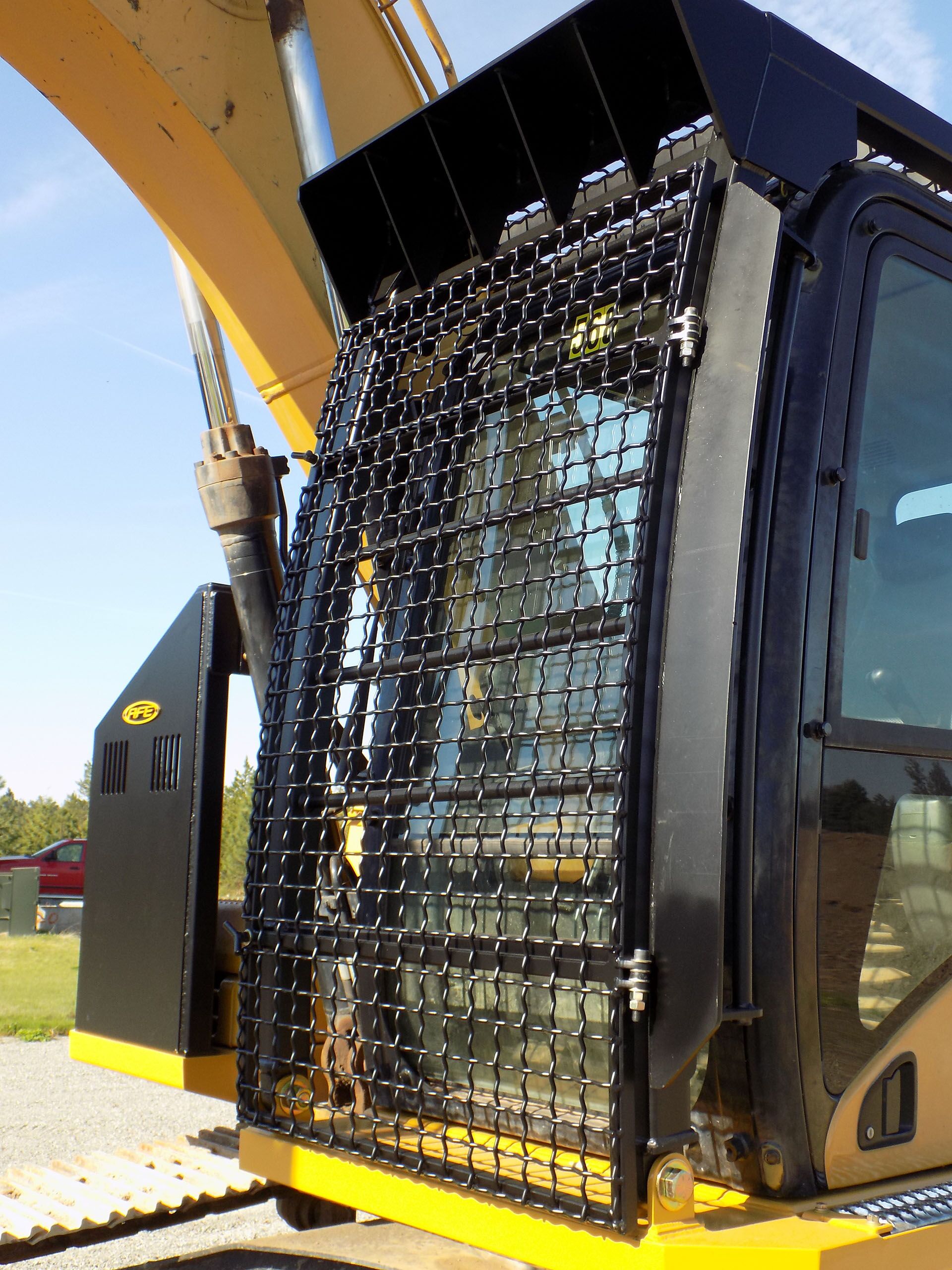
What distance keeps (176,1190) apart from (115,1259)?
1841mm

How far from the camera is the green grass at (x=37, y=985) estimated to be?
10.0 m

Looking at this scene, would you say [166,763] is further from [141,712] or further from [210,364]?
[210,364]

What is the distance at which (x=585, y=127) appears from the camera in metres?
2.36

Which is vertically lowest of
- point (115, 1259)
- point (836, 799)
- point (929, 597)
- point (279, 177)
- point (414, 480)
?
point (115, 1259)

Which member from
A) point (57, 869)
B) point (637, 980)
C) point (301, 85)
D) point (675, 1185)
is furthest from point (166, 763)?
point (57, 869)

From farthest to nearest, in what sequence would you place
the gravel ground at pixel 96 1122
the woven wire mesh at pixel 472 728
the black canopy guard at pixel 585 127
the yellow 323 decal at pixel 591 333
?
the gravel ground at pixel 96 1122, the yellow 323 decal at pixel 591 333, the black canopy guard at pixel 585 127, the woven wire mesh at pixel 472 728

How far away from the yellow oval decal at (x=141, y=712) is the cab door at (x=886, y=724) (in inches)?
62.9

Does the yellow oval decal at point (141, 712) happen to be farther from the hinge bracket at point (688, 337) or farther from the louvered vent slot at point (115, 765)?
the hinge bracket at point (688, 337)

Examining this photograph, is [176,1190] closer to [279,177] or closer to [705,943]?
[705,943]

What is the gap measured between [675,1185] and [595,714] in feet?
2.10

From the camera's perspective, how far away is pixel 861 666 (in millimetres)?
1976

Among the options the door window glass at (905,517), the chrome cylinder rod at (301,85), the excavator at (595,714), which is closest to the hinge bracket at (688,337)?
the excavator at (595,714)

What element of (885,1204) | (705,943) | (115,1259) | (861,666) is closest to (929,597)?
(861,666)

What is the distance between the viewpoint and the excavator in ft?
5.80
